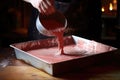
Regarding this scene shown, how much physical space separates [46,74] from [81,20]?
938 millimetres

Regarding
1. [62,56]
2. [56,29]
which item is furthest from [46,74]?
[56,29]

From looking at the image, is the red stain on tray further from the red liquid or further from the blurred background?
the blurred background

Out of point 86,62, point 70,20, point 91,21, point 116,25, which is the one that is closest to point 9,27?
point 70,20

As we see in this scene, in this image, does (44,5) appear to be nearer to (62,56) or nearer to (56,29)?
(56,29)

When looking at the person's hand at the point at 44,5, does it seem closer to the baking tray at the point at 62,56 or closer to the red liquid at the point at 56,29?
the red liquid at the point at 56,29

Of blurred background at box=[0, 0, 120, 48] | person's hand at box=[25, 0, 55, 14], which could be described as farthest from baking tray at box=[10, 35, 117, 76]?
blurred background at box=[0, 0, 120, 48]

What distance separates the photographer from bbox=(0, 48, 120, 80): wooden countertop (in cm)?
125

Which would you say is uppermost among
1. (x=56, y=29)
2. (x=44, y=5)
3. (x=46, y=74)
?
(x=44, y=5)

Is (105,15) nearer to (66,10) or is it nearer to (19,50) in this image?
(66,10)

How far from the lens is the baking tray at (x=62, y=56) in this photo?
1279mm

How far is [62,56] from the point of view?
57.7 inches

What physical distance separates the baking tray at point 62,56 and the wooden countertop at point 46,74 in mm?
24

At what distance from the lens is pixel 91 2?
211cm

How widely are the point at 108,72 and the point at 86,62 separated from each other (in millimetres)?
113
